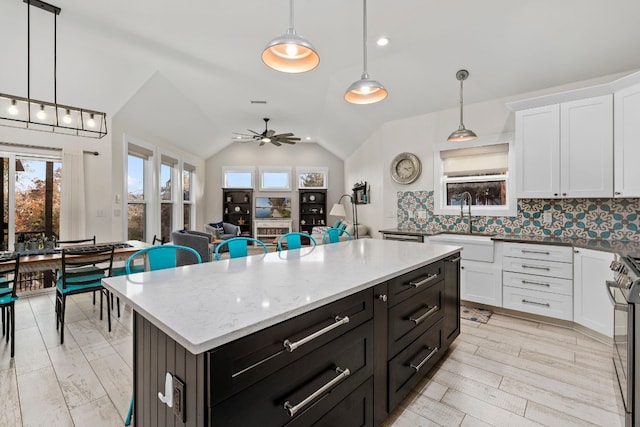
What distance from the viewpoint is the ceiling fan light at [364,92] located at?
2.05 m

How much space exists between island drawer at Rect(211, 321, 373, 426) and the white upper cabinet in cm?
294

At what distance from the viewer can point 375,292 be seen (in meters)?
1.45

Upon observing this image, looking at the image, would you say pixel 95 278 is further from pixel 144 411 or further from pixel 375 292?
pixel 375 292

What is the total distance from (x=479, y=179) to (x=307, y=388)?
3.91m

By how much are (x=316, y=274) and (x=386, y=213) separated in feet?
11.9

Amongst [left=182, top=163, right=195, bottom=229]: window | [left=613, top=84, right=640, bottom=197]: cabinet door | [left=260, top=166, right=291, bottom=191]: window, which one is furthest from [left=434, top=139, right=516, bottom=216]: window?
[left=182, top=163, right=195, bottom=229]: window

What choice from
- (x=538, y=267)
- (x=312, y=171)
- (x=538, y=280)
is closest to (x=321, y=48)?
(x=538, y=267)

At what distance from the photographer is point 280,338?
979 mm

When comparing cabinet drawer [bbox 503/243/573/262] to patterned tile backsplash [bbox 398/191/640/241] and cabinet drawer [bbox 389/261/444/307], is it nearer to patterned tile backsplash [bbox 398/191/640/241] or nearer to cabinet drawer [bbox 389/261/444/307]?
patterned tile backsplash [bbox 398/191/640/241]

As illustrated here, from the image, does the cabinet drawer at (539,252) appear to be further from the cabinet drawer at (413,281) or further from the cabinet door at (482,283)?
the cabinet drawer at (413,281)

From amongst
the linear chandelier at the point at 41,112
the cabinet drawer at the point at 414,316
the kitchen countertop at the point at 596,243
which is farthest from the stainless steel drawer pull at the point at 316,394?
the linear chandelier at the point at 41,112

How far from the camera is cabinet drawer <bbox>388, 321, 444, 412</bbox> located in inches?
62.7

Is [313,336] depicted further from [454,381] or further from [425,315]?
[454,381]

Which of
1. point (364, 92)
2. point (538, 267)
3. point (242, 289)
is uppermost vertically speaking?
point (364, 92)
